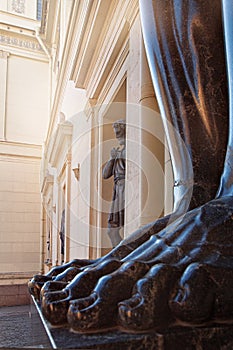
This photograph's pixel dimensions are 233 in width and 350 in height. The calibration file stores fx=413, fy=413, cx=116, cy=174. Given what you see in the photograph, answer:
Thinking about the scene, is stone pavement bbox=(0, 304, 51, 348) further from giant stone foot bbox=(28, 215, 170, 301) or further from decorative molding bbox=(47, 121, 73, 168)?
decorative molding bbox=(47, 121, 73, 168)

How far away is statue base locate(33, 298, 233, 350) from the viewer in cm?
46

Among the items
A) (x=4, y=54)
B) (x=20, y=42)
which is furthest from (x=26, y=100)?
(x=20, y=42)

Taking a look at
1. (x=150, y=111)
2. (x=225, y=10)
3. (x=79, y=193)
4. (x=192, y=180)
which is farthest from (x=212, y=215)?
(x=79, y=193)

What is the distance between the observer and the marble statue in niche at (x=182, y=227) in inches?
19.8

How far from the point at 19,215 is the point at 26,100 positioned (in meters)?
3.23

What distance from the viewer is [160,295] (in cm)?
51

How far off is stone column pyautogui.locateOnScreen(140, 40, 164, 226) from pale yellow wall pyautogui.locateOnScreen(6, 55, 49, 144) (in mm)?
9381

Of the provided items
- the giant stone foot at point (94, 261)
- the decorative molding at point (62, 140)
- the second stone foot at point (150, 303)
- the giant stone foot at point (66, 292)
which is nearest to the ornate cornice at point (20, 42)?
the decorative molding at point (62, 140)

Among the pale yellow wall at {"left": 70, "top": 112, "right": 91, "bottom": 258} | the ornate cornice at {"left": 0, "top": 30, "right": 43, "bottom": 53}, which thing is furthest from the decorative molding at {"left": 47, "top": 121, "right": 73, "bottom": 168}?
the ornate cornice at {"left": 0, "top": 30, "right": 43, "bottom": 53}

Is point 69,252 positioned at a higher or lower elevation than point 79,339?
lower

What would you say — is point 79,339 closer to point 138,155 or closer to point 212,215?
point 212,215

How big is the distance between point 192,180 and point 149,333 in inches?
16.0

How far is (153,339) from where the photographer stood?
466mm

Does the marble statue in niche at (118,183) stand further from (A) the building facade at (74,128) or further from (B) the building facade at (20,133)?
(B) the building facade at (20,133)
